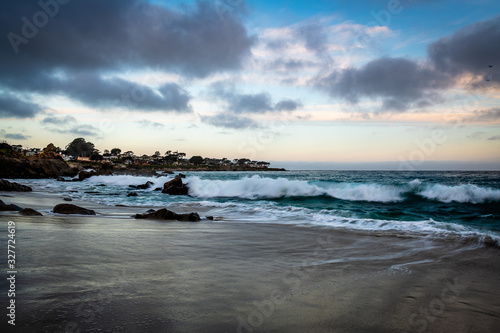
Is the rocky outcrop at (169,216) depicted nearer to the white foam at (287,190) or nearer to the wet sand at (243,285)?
the wet sand at (243,285)

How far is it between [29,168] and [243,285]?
188ft

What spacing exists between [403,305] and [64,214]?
9.60 m

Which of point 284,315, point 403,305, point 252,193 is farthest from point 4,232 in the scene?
point 252,193

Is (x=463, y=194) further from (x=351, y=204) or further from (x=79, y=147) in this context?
(x=79, y=147)

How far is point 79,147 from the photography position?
139750mm

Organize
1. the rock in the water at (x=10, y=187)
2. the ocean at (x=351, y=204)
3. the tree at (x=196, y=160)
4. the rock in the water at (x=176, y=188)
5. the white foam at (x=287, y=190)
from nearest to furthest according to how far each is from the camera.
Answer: the ocean at (x=351, y=204) < the rock in the water at (x=10, y=187) < the white foam at (x=287, y=190) < the rock in the water at (x=176, y=188) < the tree at (x=196, y=160)

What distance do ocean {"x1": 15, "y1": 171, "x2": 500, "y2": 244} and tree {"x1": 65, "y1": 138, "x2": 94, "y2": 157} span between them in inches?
5384

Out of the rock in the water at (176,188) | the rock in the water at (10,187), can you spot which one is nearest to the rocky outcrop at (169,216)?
the rock in the water at (176,188)

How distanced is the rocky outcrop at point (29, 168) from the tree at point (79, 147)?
327 feet

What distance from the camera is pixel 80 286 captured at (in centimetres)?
296

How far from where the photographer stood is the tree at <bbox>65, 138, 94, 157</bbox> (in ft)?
459

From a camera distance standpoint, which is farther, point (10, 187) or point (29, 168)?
point (29, 168)

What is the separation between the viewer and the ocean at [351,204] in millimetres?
8750

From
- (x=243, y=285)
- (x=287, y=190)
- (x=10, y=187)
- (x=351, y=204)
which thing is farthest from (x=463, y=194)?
(x=10, y=187)
